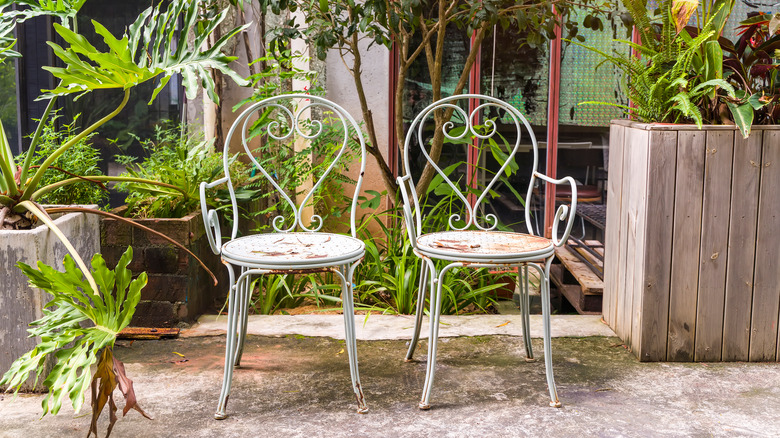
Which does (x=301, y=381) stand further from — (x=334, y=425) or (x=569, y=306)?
(x=569, y=306)

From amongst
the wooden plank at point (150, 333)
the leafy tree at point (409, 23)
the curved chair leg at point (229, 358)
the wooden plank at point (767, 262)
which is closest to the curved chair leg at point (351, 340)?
the curved chair leg at point (229, 358)

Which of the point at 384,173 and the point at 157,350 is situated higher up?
the point at 384,173

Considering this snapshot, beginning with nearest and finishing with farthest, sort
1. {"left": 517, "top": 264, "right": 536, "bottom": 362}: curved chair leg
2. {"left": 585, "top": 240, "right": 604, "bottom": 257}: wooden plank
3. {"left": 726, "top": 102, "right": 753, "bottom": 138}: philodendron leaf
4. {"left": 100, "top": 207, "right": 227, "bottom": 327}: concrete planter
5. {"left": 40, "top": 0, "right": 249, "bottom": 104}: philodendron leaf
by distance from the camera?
{"left": 40, "top": 0, "right": 249, "bottom": 104}: philodendron leaf → {"left": 726, "top": 102, "right": 753, "bottom": 138}: philodendron leaf → {"left": 517, "top": 264, "right": 536, "bottom": 362}: curved chair leg → {"left": 100, "top": 207, "right": 227, "bottom": 327}: concrete planter → {"left": 585, "top": 240, "right": 604, "bottom": 257}: wooden plank

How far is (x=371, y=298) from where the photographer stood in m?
3.67

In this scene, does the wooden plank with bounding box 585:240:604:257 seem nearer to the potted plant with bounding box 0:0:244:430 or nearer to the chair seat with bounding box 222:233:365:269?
the chair seat with bounding box 222:233:365:269

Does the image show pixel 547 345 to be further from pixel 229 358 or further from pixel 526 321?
pixel 229 358

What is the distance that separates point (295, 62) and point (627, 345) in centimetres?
258

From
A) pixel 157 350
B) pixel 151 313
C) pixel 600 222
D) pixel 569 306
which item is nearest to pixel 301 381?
pixel 157 350

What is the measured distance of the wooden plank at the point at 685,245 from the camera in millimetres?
2736

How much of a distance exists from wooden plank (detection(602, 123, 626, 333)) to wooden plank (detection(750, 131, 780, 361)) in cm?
53

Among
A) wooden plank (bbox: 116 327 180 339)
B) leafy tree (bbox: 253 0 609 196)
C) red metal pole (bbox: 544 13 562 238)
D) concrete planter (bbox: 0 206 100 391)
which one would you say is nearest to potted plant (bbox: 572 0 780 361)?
leafy tree (bbox: 253 0 609 196)

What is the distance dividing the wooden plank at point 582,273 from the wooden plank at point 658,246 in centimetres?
73

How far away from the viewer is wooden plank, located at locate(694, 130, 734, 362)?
274 cm

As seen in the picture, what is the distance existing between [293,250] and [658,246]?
4.50 ft
